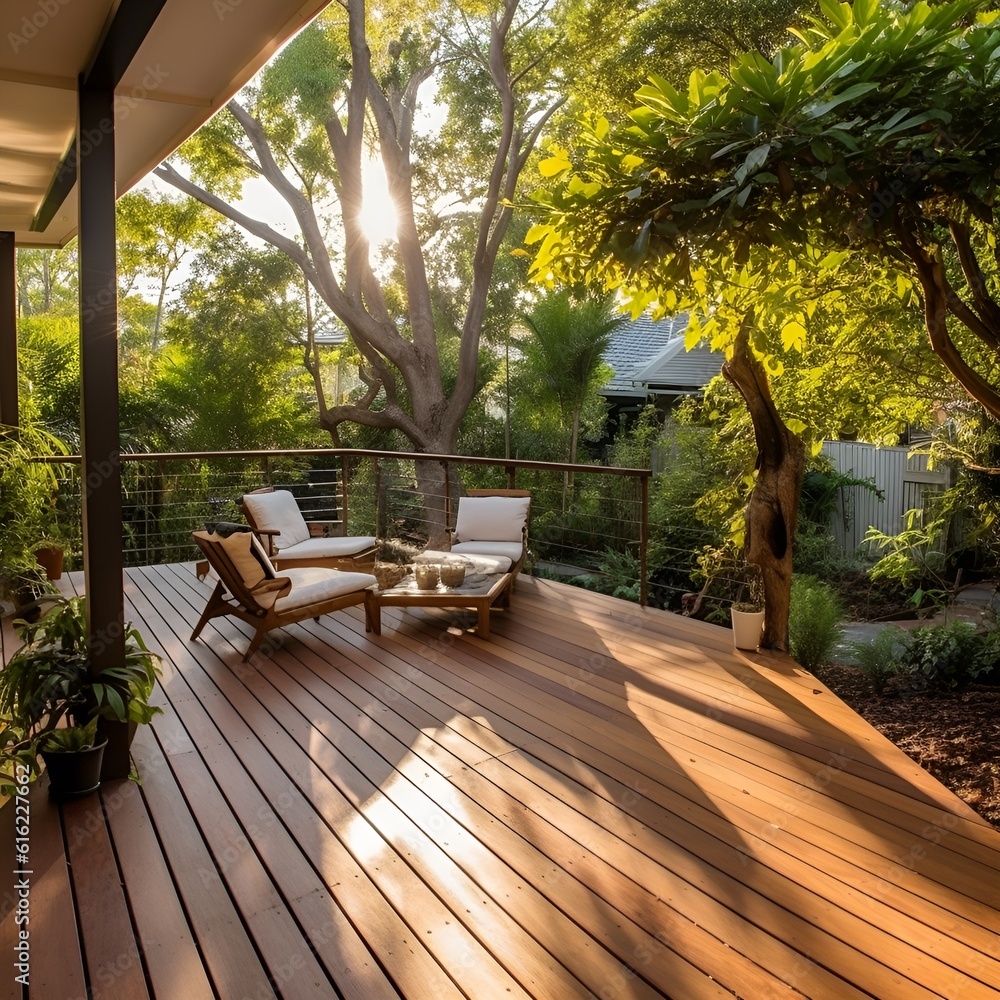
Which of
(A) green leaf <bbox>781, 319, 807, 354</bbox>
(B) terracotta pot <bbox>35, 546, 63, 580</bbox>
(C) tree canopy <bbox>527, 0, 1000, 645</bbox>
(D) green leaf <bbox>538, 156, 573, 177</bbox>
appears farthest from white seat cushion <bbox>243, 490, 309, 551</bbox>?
(D) green leaf <bbox>538, 156, 573, 177</bbox>

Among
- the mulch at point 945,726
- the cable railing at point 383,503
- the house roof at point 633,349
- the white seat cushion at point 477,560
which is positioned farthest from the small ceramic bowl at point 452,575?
the house roof at point 633,349

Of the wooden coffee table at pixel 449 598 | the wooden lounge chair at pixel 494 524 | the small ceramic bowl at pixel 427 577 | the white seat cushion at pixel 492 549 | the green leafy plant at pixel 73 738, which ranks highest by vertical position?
the wooden lounge chair at pixel 494 524

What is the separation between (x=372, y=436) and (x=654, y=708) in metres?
11.4

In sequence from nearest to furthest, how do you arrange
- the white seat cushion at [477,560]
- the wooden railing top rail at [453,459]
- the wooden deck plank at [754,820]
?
the wooden deck plank at [754,820] → the wooden railing top rail at [453,459] → the white seat cushion at [477,560]

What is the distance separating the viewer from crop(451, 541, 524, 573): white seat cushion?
19.7ft

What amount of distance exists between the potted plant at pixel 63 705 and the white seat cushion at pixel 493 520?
3358 mm

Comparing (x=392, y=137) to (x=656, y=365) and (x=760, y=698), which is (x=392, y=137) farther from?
(x=760, y=698)

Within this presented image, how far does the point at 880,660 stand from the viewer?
235 inches

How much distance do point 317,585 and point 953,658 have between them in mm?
4478

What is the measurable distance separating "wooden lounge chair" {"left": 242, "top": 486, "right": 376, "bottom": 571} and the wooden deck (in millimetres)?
1851

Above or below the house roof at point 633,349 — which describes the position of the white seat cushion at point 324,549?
below

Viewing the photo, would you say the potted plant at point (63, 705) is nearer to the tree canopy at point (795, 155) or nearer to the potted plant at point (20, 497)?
the potted plant at point (20, 497)

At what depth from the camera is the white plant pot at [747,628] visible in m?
4.70

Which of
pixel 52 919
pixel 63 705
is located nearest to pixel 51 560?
pixel 63 705
